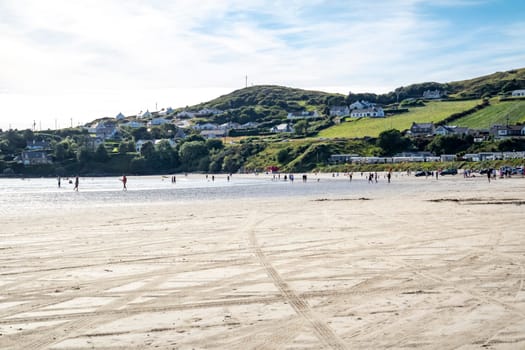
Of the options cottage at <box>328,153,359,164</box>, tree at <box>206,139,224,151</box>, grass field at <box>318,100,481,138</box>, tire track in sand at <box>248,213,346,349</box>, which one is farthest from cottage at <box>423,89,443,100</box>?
tire track in sand at <box>248,213,346,349</box>

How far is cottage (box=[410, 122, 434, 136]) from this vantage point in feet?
400

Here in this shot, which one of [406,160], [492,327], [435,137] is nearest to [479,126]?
[435,137]

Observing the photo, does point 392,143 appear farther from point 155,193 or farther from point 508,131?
point 155,193

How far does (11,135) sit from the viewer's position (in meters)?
173

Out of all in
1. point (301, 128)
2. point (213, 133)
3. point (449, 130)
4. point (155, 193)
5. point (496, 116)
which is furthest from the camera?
point (213, 133)

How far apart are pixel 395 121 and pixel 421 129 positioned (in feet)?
57.6

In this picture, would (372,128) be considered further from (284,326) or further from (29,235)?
(284,326)

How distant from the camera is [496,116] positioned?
12800 cm

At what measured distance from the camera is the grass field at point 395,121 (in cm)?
13362

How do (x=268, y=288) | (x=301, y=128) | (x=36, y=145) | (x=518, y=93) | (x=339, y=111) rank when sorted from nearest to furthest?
(x=268, y=288)
(x=301, y=128)
(x=518, y=93)
(x=36, y=145)
(x=339, y=111)

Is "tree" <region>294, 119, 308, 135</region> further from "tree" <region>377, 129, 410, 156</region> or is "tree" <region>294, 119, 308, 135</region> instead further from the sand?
the sand

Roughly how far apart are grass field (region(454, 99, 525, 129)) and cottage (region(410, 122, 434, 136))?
29.1ft

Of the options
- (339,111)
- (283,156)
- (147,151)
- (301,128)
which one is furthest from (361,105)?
(283,156)

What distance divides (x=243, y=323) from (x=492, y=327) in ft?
10.4
